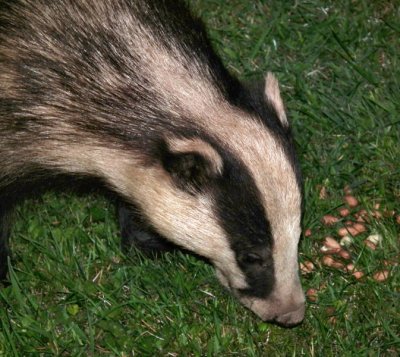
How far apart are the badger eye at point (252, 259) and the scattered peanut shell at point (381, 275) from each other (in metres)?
1.00

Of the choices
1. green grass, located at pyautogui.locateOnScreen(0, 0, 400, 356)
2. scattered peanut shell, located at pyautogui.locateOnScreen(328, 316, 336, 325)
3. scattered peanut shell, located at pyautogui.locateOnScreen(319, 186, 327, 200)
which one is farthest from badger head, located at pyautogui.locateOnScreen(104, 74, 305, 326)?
scattered peanut shell, located at pyautogui.locateOnScreen(319, 186, 327, 200)

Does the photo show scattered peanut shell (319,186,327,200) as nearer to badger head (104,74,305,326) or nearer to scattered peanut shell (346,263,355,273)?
scattered peanut shell (346,263,355,273)

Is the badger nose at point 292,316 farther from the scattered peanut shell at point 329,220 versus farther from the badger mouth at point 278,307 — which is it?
the scattered peanut shell at point 329,220

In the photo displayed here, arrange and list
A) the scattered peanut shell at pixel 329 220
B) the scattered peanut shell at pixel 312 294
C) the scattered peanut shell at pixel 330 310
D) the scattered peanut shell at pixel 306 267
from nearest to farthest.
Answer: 1. the scattered peanut shell at pixel 330 310
2. the scattered peanut shell at pixel 312 294
3. the scattered peanut shell at pixel 306 267
4. the scattered peanut shell at pixel 329 220

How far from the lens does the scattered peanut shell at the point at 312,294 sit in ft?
16.8

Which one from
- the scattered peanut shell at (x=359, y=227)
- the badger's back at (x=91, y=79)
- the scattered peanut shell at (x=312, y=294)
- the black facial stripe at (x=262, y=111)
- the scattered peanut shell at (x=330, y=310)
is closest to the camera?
the black facial stripe at (x=262, y=111)

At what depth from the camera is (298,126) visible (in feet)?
21.2

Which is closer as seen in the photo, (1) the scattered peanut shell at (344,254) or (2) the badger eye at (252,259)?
(2) the badger eye at (252,259)

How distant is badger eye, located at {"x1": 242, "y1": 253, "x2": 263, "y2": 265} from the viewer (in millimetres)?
4527

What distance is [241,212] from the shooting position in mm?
4383

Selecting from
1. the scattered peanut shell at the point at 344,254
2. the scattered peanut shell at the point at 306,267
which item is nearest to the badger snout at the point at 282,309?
the scattered peanut shell at the point at 306,267

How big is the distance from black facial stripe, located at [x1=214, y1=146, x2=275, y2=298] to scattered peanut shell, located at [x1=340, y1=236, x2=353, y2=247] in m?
1.06

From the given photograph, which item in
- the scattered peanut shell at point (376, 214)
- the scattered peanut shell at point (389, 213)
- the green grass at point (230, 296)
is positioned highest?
the scattered peanut shell at point (389, 213)

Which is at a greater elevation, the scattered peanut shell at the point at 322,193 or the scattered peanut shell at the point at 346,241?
the scattered peanut shell at the point at 346,241
